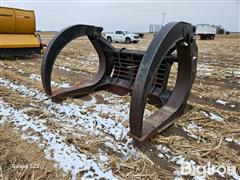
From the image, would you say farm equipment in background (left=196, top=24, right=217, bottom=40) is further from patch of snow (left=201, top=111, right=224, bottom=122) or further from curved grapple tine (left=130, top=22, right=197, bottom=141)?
curved grapple tine (left=130, top=22, right=197, bottom=141)

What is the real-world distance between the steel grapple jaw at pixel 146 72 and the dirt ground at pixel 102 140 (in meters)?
0.17

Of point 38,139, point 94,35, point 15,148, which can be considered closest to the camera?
point 15,148

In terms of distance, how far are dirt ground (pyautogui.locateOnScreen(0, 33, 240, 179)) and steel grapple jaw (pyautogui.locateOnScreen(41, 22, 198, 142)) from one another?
0.56 feet

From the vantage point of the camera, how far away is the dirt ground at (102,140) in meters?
1.99

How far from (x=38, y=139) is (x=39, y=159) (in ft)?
1.29

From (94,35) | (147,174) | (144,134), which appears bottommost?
(147,174)

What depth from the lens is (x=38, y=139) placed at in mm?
2459

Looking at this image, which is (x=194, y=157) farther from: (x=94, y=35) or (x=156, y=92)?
(x=94, y=35)

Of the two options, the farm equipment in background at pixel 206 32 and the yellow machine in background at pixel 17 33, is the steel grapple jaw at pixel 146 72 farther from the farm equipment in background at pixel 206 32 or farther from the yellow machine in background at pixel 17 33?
the farm equipment in background at pixel 206 32

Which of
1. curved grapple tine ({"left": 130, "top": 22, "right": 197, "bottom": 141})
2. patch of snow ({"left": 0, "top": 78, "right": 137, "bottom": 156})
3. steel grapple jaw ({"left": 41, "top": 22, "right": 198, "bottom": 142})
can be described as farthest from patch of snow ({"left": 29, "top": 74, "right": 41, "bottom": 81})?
curved grapple tine ({"left": 130, "top": 22, "right": 197, "bottom": 141})

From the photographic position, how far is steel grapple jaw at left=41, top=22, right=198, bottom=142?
2.11 metres

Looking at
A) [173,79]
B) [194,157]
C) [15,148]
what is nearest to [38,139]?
[15,148]

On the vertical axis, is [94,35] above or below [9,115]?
above

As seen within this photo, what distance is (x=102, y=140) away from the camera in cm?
247
